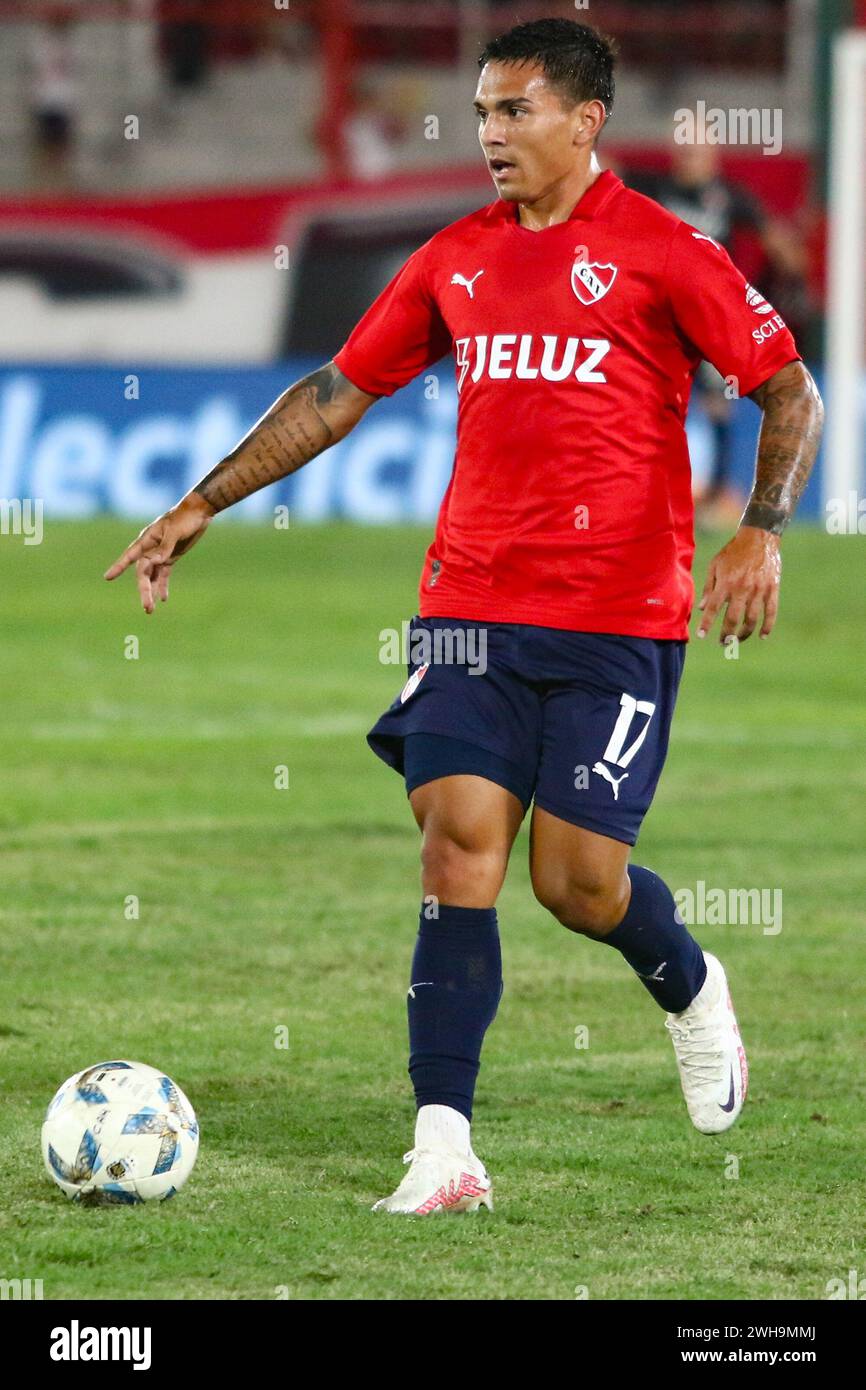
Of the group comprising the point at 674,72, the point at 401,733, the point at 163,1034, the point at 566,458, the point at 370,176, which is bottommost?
the point at 163,1034

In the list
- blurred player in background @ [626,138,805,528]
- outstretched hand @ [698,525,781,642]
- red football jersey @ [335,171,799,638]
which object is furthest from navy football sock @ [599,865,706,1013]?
blurred player in background @ [626,138,805,528]

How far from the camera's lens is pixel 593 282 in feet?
15.2

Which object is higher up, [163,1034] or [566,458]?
[566,458]

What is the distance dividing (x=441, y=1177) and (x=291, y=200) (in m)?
18.5

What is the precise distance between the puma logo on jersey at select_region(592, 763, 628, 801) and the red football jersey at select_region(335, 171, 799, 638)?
0.89 ft

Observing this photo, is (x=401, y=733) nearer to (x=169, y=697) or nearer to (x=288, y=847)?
(x=288, y=847)

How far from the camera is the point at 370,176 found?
73.4ft

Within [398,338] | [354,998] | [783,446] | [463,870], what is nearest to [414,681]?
[463,870]

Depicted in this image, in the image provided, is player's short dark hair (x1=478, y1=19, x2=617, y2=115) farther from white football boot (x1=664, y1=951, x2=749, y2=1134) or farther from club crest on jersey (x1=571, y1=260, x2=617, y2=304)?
white football boot (x1=664, y1=951, x2=749, y2=1134)

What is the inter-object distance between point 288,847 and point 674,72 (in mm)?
17213

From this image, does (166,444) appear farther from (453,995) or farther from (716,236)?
(453,995)

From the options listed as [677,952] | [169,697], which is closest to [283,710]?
[169,697]

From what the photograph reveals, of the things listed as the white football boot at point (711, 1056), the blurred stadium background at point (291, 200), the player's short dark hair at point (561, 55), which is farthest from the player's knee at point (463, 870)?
the blurred stadium background at point (291, 200)

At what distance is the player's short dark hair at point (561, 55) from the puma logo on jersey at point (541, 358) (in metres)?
0.48
